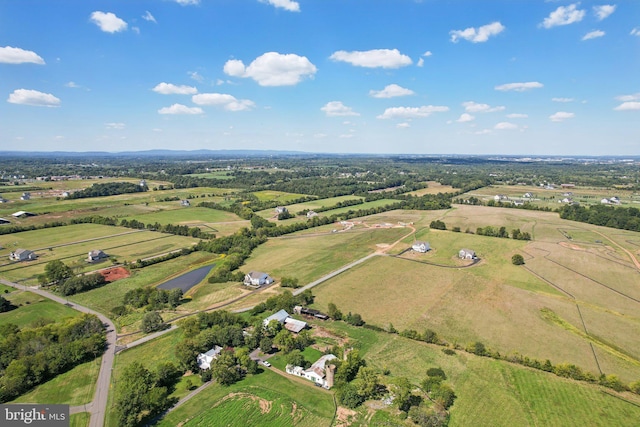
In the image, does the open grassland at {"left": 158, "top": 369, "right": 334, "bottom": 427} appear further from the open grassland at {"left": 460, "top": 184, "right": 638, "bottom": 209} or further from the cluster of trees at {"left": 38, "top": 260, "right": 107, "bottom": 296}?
the open grassland at {"left": 460, "top": 184, "right": 638, "bottom": 209}

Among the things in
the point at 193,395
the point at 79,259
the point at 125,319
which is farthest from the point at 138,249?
the point at 193,395

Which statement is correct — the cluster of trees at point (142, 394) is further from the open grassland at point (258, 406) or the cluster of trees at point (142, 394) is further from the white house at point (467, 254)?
the white house at point (467, 254)

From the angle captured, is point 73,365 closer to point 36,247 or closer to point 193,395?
point 193,395

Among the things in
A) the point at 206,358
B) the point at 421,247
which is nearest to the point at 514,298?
the point at 421,247

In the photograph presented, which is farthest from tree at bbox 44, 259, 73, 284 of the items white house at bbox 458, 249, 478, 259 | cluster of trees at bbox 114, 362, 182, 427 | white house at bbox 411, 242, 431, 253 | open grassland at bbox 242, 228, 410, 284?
white house at bbox 458, 249, 478, 259

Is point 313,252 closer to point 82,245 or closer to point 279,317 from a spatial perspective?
point 279,317

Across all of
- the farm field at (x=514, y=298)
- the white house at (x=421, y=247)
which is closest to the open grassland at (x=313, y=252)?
the farm field at (x=514, y=298)
